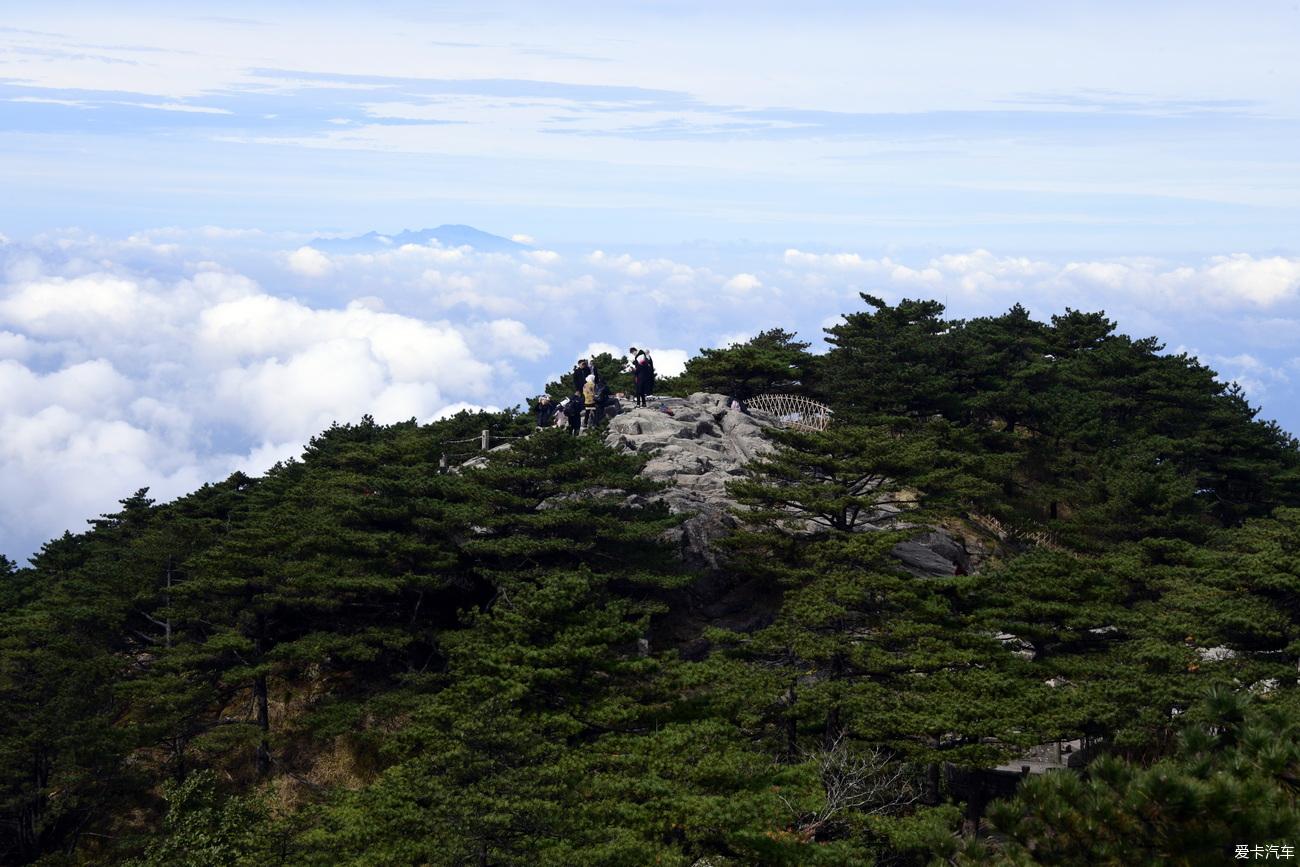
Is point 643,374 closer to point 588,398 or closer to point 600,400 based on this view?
point 600,400

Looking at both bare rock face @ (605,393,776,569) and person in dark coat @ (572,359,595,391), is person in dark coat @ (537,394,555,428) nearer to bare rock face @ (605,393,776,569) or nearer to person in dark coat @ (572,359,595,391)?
person in dark coat @ (572,359,595,391)

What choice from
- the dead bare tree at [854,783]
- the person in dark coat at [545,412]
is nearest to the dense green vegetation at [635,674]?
the dead bare tree at [854,783]

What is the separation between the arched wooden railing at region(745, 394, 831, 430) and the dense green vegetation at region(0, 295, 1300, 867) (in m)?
2.63

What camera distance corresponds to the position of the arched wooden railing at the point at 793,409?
40428 mm

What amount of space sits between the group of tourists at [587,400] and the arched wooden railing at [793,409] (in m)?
5.72

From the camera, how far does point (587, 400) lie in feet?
114

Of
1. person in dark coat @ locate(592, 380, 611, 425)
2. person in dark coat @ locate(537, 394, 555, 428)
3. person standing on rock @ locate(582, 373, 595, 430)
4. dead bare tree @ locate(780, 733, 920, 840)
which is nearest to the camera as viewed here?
dead bare tree @ locate(780, 733, 920, 840)

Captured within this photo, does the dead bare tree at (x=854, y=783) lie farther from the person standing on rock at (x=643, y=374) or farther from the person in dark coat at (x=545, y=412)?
the person standing on rock at (x=643, y=374)

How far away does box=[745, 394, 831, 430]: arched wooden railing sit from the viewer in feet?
133

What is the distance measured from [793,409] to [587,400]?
11.4 metres

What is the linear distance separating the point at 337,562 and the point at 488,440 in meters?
9.03

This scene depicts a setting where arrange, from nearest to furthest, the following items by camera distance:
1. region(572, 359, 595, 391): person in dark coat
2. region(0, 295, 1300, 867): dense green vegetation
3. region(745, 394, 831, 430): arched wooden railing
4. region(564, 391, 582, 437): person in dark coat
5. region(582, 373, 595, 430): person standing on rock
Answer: region(0, 295, 1300, 867): dense green vegetation < region(564, 391, 582, 437): person in dark coat < region(582, 373, 595, 430): person standing on rock < region(572, 359, 595, 391): person in dark coat < region(745, 394, 831, 430): arched wooden railing

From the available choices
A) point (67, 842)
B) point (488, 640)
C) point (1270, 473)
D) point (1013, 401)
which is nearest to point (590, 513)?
point (488, 640)

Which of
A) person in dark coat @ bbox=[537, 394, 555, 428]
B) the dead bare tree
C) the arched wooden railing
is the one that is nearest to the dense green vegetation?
the dead bare tree
